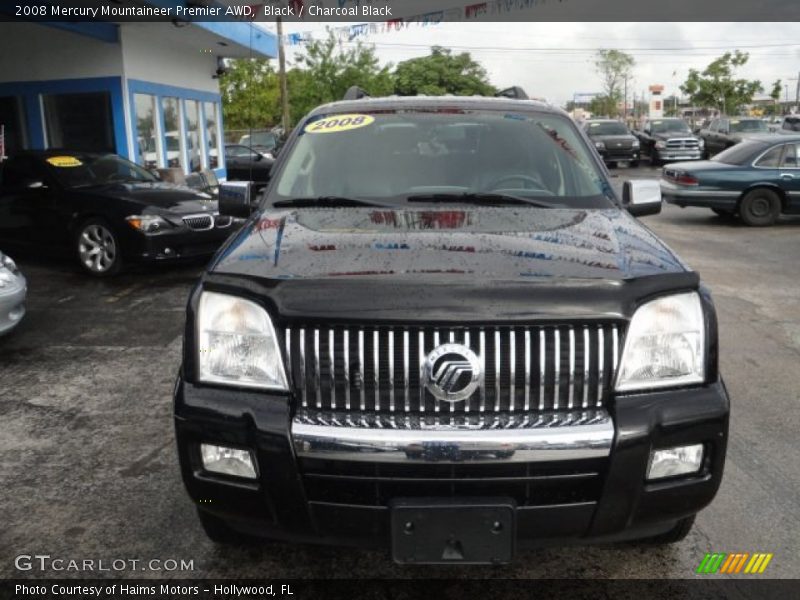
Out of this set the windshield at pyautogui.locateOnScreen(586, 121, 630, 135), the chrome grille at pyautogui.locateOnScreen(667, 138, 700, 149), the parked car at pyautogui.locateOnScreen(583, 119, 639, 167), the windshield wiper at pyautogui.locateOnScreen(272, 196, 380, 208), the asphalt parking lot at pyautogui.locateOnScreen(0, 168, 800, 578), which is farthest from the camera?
the windshield at pyautogui.locateOnScreen(586, 121, 630, 135)

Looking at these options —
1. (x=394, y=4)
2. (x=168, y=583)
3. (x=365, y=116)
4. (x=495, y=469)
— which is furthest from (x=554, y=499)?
(x=394, y=4)

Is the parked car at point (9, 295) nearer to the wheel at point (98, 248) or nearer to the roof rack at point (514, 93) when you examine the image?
the wheel at point (98, 248)

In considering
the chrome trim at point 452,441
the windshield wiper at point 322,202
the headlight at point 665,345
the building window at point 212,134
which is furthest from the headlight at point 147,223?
the building window at point 212,134

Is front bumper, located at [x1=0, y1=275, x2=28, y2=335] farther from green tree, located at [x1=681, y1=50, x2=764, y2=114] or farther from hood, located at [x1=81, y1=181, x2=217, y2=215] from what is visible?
green tree, located at [x1=681, y1=50, x2=764, y2=114]

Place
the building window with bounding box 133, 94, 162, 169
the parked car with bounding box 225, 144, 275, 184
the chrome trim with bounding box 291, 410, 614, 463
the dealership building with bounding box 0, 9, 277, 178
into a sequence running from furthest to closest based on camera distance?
the parked car with bounding box 225, 144, 275, 184 → the building window with bounding box 133, 94, 162, 169 → the dealership building with bounding box 0, 9, 277, 178 → the chrome trim with bounding box 291, 410, 614, 463

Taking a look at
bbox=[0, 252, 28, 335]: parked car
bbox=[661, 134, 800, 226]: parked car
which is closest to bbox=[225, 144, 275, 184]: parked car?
bbox=[661, 134, 800, 226]: parked car

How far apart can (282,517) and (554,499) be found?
2.70 feet

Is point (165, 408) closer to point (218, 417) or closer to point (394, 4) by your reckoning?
point (218, 417)

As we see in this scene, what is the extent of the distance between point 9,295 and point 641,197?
4419 mm

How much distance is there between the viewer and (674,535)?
287 centimetres

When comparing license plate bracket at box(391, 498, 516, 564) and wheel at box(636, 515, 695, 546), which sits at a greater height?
license plate bracket at box(391, 498, 516, 564)

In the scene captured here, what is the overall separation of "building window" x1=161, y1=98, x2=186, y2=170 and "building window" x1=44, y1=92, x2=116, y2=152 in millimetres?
1979

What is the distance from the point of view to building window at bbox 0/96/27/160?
14.9 m

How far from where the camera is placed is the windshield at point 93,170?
28.9 feet
